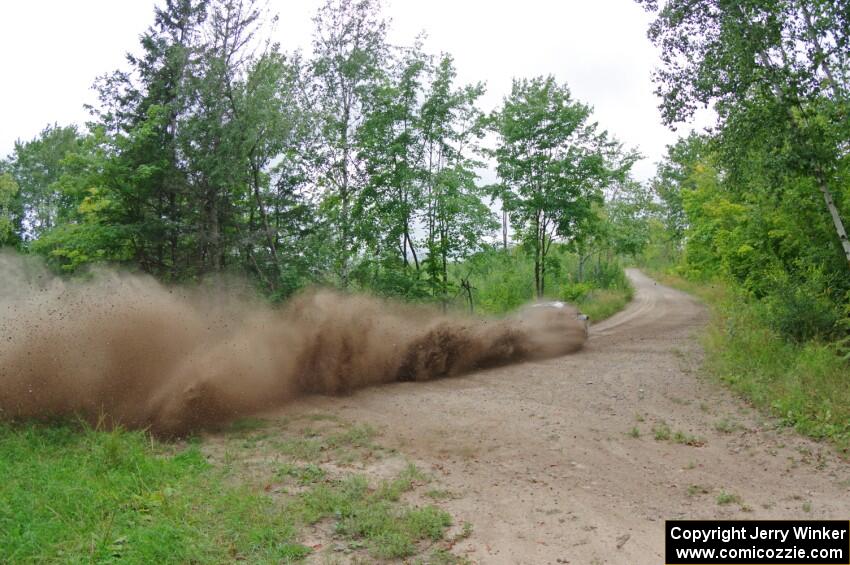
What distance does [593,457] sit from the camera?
7.62 meters

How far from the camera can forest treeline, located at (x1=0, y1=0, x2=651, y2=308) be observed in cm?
1705

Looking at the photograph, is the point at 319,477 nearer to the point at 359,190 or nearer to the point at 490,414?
the point at 490,414

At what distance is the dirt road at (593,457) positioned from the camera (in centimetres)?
547

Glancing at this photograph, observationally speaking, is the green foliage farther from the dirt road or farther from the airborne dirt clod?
the dirt road

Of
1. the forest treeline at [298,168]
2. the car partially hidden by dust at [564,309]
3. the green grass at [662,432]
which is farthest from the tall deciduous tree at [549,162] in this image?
the green grass at [662,432]

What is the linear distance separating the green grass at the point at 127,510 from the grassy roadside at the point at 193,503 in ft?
0.04

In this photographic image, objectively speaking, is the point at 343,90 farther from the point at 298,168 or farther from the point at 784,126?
the point at 784,126

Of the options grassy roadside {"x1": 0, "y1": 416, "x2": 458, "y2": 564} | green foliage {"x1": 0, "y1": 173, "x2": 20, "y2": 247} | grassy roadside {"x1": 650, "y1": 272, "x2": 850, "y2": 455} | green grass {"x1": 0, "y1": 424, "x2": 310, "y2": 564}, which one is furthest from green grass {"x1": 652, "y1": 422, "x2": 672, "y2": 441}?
green foliage {"x1": 0, "y1": 173, "x2": 20, "y2": 247}

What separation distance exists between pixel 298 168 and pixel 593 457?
14.3 metres

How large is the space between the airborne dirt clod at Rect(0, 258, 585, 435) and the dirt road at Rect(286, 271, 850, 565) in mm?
815

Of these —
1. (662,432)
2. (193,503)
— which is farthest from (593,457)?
(193,503)

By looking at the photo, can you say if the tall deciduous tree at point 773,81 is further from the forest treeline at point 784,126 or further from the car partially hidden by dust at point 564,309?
the car partially hidden by dust at point 564,309

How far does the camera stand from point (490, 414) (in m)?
10.1

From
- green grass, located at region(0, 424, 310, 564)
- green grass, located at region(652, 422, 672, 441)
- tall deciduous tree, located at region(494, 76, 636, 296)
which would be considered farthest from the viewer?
tall deciduous tree, located at region(494, 76, 636, 296)
